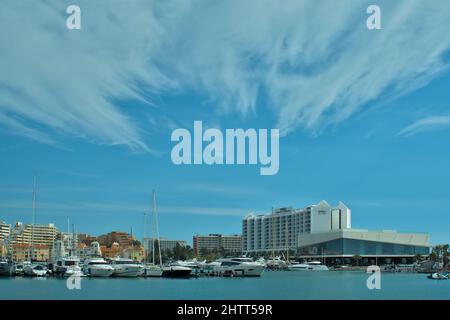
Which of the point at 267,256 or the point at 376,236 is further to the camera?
the point at 267,256

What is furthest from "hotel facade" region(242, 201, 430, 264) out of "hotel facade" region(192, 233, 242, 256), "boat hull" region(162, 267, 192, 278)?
"boat hull" region(162, 267, 192, 278)

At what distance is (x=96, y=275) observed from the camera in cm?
4378

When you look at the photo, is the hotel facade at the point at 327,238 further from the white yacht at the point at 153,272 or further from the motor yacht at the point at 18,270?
the motor yacht at the point at 18,270

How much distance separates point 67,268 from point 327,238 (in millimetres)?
59629

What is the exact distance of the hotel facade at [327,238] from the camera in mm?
95000

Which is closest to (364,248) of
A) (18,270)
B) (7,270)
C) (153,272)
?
(153,272)

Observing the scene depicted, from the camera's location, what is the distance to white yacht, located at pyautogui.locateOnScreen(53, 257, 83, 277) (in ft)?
145

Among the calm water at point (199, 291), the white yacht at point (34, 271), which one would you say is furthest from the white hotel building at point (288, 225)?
the calm water at point (199, 291)

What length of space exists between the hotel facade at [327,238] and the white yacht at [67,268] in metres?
56.4
